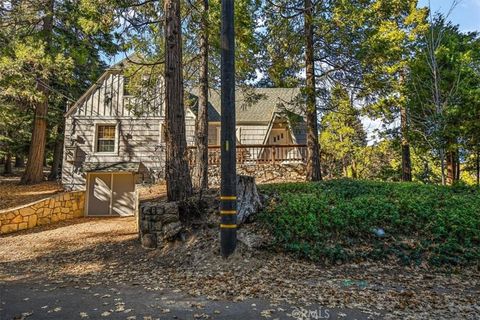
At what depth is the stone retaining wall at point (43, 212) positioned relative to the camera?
9754mm

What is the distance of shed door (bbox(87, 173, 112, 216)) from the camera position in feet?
47.6

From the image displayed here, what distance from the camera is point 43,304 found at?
385 centimetres

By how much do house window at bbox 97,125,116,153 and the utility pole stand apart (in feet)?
36.1

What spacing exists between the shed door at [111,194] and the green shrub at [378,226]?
32.4ft

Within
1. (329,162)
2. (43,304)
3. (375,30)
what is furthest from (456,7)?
(43,304)

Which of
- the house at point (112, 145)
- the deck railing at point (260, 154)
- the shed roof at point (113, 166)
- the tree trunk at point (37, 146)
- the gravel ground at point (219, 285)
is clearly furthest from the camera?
the tree trunk at point (37, 146)

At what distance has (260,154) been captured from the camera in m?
14.0

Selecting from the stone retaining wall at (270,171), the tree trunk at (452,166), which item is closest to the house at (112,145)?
the stone retaining wall at (270,171)

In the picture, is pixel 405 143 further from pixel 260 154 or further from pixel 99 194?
pixel 99 194

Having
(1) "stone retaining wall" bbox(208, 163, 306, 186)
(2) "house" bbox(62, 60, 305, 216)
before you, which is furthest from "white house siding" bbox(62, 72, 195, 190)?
(1) "stone retaining wall" bbox(208, 163, 306, 186)

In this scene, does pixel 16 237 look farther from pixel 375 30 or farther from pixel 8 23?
pixel 375 30

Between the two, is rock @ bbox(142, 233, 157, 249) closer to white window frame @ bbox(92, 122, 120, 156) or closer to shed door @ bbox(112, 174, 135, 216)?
shed door @ bbox(112, 174, 135, 216)

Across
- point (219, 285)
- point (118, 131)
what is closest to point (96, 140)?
point (118, 131)

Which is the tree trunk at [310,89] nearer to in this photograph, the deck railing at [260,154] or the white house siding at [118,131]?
the deck railing at [260,154]
